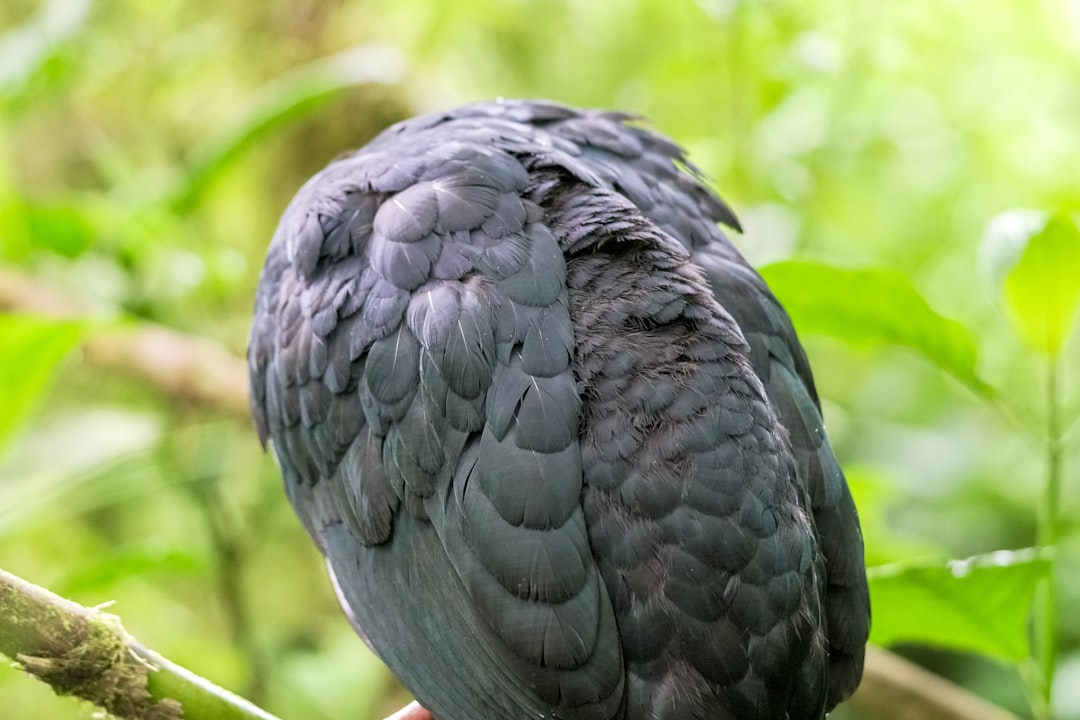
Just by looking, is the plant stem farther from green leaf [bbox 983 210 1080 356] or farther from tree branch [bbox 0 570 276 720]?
tree branch [bbox 0 570 276 720]

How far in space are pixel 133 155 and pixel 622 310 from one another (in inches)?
171

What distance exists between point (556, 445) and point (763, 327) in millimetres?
521

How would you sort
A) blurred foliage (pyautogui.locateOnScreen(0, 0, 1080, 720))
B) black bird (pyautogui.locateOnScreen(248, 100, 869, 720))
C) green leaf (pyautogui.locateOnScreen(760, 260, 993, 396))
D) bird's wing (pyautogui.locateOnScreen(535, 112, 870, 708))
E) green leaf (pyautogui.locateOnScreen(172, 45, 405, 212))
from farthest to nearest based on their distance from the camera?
1. green leaf (pyautogui.locateOnScreen(172, 45, 405, 212))
2. blurred foliage (pyautogui.locateOnScreen(0, 0, 1080, 720))
3. green leaf (pyautogui.locateOnScreen(760, 260, 993, 396))
4. bird's wing (pyautogui.locateOnScreen(535, 112, 870, 708))
5. black bird (pyautogui.locateOnScreen(248, 100, 869, 720))

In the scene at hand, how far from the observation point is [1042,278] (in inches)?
76.5

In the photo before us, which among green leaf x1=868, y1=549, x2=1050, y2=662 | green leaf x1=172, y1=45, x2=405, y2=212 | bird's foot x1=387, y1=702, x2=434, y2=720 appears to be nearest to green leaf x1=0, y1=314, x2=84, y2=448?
green leaf x1=172, y1=45, x2=405, y2=212

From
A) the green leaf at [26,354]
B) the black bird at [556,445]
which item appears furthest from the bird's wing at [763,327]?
the green leaf at [26,354]

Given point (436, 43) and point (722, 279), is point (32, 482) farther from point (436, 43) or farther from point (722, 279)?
point (436, 43)

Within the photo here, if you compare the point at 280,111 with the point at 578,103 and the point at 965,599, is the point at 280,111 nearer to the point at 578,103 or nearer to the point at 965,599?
the point at 965,599

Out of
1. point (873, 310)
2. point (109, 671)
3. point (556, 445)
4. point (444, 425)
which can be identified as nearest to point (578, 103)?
point (873, 310)

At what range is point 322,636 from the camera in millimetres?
4504

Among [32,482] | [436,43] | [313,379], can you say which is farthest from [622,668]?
[436,43]

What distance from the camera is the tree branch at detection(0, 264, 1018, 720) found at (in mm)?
2721

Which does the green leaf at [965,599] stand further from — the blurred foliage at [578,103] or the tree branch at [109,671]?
the tree branch at [109,671]

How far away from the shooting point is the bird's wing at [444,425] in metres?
1.51
